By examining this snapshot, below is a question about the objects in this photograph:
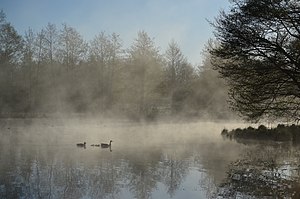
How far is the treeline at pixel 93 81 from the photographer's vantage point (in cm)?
4234

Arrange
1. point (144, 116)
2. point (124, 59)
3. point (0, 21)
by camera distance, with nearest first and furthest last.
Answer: point (0, 21), point (144, 116), point (124, 59)

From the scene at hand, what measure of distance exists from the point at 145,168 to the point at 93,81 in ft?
114

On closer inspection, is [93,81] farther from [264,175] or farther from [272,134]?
[264,175]

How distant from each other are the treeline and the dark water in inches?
650

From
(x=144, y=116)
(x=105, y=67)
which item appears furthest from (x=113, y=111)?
(x=105, y=67)

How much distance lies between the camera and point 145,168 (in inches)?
641

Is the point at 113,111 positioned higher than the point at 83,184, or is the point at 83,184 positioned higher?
the point at 113,111

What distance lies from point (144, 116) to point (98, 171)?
92.4ft

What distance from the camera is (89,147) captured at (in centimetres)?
2289

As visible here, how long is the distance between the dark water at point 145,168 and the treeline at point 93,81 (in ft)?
54.2

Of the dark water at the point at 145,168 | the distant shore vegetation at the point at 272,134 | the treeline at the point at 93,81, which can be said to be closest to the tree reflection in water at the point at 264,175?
the dark water at the point at 145,168

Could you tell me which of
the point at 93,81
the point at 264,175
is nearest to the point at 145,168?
the point at 264,175

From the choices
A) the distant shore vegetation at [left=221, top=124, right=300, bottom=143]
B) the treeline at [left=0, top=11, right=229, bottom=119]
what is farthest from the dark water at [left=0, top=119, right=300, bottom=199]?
the treeline at [left=0, top=11, right=229, bottom=119]

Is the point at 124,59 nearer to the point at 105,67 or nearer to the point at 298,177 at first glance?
the point at 105,67
